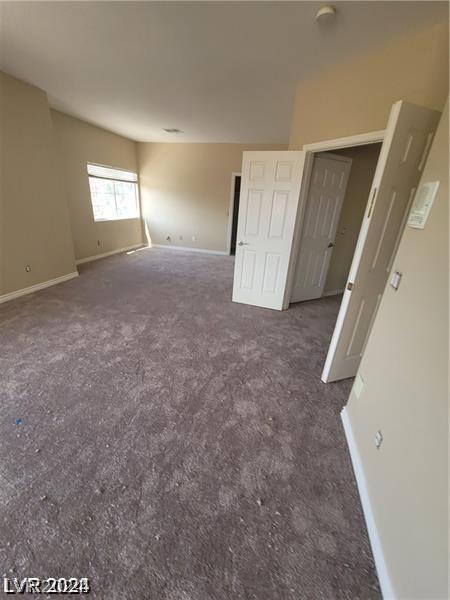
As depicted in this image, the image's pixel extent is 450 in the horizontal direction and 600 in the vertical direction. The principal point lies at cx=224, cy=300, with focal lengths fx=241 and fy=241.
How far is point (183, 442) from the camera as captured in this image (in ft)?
5.15

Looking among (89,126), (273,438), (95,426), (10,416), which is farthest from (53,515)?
(89,126)

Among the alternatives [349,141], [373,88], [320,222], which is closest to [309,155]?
[349,141]

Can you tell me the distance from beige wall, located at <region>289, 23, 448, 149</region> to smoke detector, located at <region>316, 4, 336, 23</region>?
636mm

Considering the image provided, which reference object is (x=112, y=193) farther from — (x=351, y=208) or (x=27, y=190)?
(x=351, y=208)

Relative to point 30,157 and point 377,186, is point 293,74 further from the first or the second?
point 30,157

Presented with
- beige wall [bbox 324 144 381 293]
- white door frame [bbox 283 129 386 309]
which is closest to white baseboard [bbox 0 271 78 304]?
white door frame [bbox 283 129 386 309]

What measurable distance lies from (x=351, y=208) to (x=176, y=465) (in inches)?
158

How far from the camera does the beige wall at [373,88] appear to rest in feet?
5.67

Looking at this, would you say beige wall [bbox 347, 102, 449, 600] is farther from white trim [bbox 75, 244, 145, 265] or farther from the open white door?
white trim [bbox 75, 244, 145, 265]

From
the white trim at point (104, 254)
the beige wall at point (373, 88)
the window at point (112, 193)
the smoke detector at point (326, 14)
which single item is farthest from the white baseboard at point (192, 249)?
the smoke detector at point (326, 14)

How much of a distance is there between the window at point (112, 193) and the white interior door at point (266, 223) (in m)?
3.86

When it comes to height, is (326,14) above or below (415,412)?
above

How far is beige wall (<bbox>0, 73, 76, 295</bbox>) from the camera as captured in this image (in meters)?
3.03

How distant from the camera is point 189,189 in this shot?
641cm
